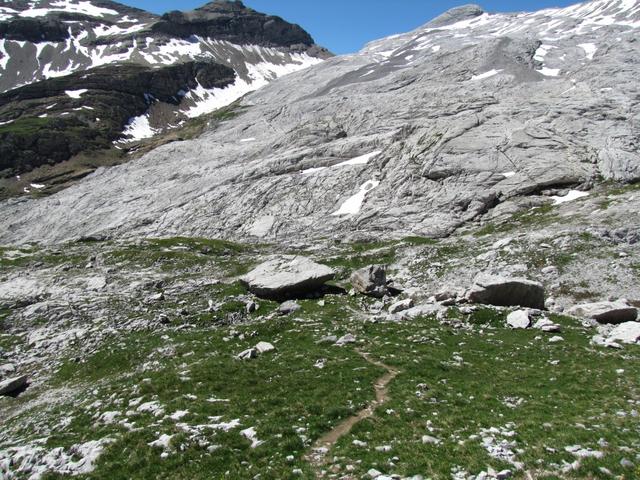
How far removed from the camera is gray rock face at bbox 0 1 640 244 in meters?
63.4

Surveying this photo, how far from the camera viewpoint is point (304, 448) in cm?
1360

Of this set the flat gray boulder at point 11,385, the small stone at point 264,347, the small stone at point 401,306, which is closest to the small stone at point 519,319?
the small stone at point 401,306

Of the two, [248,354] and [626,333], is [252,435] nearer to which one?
[248,354]

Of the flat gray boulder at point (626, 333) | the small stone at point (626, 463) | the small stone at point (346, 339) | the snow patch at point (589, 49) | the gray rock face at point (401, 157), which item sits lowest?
the flat gray boulder at point (626, 333)

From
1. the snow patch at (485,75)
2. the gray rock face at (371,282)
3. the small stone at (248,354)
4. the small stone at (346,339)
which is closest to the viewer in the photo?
the small stone at (248,354)

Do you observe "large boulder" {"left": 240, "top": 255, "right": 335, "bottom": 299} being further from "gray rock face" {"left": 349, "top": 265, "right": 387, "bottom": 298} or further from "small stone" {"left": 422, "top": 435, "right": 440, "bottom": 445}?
"small stone" {"left": 422, "top": 435, "right": 440, "bottom": 445}

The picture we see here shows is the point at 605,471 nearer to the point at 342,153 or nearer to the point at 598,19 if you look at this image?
the point at 342,153

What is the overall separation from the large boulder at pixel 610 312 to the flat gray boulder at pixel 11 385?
116 ft

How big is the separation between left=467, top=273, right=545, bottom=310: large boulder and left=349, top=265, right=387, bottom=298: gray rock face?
782cm

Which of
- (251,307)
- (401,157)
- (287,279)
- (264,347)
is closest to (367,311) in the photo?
(287,279)

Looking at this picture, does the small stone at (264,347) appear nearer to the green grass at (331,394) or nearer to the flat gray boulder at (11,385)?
the green grass at (331,394)

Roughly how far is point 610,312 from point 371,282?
54.6 feet

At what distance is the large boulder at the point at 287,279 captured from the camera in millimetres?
34312

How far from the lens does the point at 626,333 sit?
2320 centimetres
